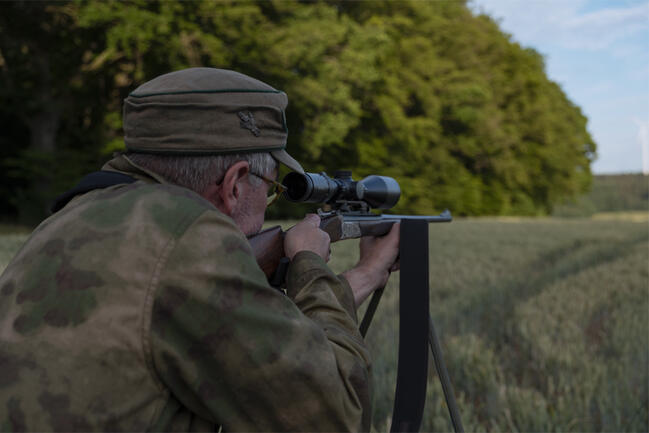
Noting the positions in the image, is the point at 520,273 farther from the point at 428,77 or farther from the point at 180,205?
the point at 428,77

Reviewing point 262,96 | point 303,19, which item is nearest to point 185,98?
point 262,96

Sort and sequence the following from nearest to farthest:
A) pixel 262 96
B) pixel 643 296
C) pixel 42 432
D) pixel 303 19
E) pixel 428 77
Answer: pixel 42 432 → pixel 262 96 → pixel 643 296 → pixel 303 19 → pixel 428 77

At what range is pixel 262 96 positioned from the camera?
72.2 inches

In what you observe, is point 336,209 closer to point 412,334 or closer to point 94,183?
point 412,334

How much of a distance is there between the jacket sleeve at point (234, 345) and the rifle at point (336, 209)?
0.55 m

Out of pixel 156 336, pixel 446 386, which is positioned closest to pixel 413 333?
pixel 446 386

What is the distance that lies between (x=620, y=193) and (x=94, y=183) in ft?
531

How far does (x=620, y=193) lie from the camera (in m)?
148

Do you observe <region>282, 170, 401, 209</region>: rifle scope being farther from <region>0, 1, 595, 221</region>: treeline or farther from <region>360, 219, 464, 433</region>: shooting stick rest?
<region>0, 1, 595, 221</region>: treeline

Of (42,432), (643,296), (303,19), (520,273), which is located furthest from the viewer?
(303,19)

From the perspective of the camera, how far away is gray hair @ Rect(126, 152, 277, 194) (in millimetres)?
1802

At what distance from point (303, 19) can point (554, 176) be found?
1531 inches

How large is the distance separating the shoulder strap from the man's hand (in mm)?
835

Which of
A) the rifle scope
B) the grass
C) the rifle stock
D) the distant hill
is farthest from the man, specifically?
the distant hill
